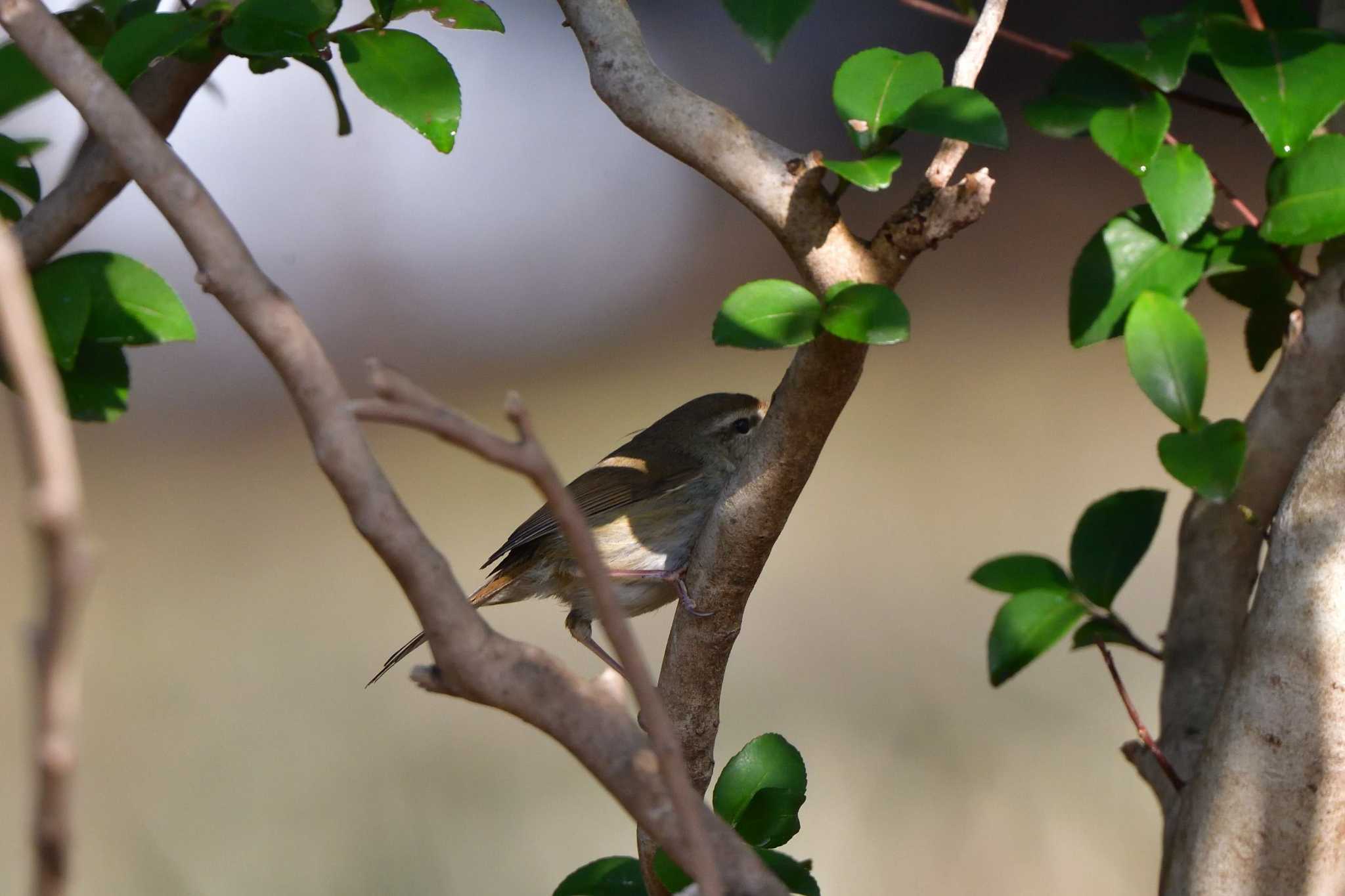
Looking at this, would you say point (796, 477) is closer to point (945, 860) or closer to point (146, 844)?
point (945, 860)

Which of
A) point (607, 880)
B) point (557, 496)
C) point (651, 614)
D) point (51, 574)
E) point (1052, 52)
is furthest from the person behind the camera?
point (651, 614)

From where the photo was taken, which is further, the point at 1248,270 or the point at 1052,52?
the point at 1248,270

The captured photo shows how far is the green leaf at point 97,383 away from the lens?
136 centimetres

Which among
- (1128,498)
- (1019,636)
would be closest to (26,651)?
(1019,636)

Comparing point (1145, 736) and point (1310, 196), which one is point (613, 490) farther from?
point (1310, 196)

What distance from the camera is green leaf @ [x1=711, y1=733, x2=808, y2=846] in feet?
4.72

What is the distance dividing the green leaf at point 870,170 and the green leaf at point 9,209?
3.05 feet

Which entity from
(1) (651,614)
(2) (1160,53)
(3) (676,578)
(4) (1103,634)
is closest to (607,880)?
(3) (676,578)

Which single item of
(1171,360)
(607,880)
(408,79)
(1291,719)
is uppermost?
(408,79)

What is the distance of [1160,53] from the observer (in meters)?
1.33

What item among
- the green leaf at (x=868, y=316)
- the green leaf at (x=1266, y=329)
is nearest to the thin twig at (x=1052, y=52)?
the green leaf at (x=1266, y=329)

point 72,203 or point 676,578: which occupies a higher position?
point 72,203

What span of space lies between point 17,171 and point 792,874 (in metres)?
1.18

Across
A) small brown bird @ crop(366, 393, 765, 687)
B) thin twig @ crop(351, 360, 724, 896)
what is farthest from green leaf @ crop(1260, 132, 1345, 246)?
small brown bird @ crop(366, 393, 765, 687)
